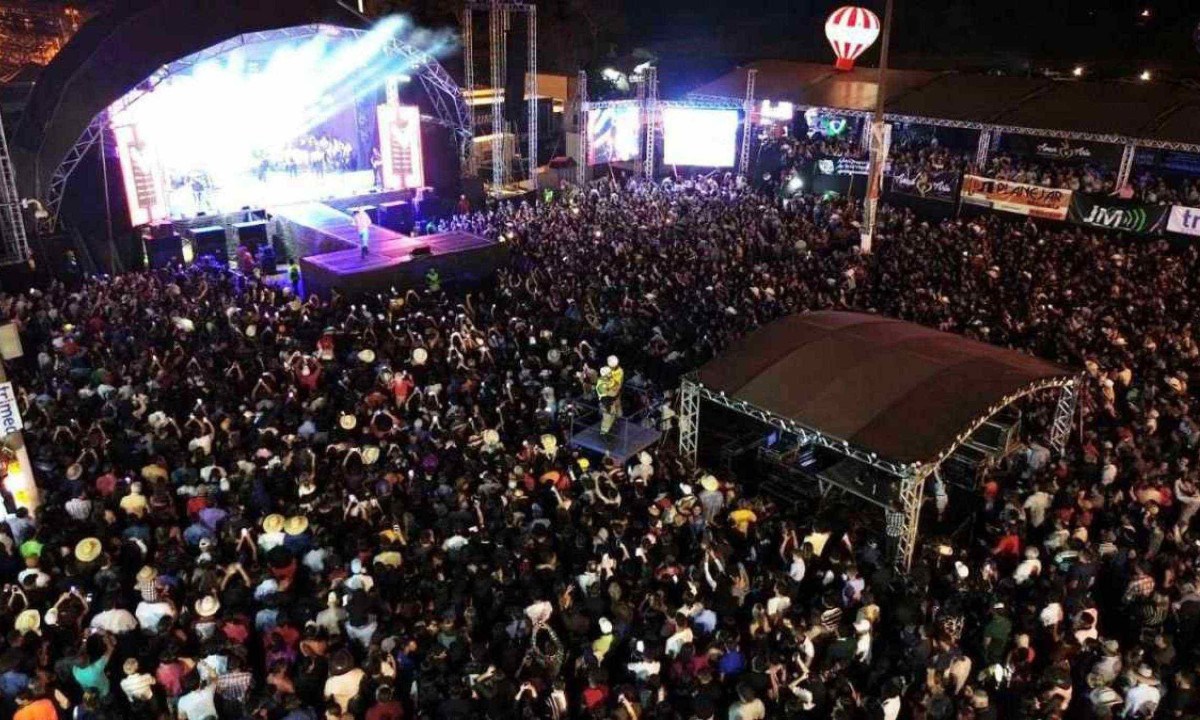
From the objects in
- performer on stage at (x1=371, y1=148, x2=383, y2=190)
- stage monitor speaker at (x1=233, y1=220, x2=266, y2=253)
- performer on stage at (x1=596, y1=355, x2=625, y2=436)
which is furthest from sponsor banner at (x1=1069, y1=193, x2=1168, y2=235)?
stage monitor speaker at (x1=233, y1=220, x2=266, y2=253)

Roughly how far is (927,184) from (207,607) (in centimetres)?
2029

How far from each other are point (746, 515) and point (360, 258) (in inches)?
431

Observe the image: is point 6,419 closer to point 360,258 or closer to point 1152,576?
point 360,258

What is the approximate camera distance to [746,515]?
8586 mm

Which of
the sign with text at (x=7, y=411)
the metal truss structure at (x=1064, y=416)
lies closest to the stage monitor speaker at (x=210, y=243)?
the sign with text at (x=7, y=411)

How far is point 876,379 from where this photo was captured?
968cm

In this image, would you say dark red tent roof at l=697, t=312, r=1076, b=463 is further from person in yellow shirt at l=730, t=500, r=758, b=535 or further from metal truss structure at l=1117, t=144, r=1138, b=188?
metal truss structure at l=1117, t=144, r=1138, b=188

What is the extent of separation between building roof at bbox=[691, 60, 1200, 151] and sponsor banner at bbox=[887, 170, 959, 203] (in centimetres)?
246

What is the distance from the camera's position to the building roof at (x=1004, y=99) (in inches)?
819

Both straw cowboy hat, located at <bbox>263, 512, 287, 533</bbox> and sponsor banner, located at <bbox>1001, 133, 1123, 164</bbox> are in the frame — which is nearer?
straw cowboy hat, located at <bbox>263, 512, 287, 533</bbox>

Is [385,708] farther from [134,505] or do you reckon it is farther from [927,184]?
[927,184]

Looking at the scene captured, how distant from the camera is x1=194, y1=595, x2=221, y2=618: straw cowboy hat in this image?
6668mm

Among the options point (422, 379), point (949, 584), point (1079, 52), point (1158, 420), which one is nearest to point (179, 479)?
point (422, 379)

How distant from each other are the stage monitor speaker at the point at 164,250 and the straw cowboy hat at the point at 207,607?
597 inches
